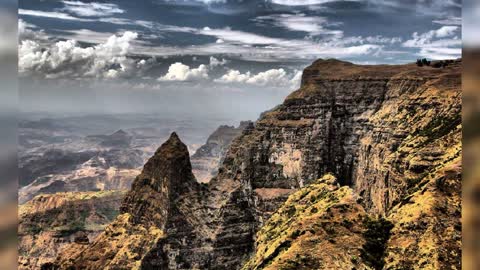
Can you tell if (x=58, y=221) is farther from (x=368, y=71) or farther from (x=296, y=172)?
(x=368, y=71)

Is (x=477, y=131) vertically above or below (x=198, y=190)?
above

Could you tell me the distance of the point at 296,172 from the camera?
215 ft

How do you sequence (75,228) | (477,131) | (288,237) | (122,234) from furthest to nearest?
(75,228) < (122,234) < (288,237) < (477,131)

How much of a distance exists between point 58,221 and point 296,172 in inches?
3550

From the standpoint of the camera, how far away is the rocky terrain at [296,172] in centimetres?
4331

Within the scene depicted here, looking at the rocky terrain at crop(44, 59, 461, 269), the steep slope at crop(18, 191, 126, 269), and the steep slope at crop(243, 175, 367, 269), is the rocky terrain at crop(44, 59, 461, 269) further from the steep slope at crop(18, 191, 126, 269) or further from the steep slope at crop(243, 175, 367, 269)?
the steep slope at crop(18, 191, 126, 269)

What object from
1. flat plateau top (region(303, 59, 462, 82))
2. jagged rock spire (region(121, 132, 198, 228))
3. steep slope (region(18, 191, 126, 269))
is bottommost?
steep slope (region(18, 191, 126, 269))

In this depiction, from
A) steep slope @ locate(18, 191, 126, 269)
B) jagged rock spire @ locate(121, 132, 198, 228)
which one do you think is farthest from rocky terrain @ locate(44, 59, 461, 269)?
steep slope @ locate(18, 191, 126, 269)

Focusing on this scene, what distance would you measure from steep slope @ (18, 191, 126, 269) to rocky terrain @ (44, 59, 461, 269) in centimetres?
5066

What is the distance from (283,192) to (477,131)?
62.3 m

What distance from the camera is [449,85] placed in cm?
5006

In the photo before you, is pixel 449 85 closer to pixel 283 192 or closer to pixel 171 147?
pixel 283 192

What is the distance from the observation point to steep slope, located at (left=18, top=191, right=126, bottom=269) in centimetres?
11988

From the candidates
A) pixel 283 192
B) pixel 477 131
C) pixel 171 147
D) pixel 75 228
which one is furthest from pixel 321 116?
pixel 75 228
